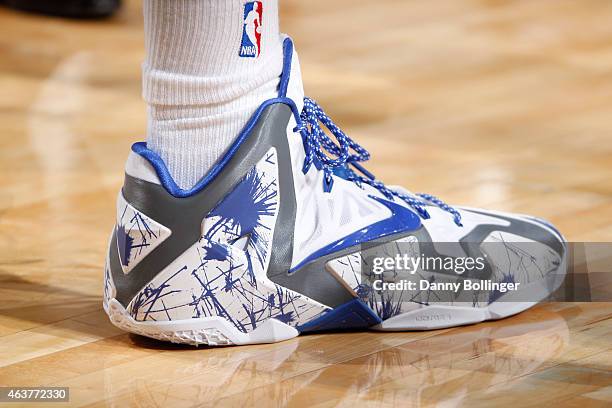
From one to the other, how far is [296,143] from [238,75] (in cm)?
8

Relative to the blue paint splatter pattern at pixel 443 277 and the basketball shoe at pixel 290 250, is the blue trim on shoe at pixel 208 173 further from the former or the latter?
the blue paint splatter pattern at pixel 443 277

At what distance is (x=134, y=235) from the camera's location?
0.91 meters

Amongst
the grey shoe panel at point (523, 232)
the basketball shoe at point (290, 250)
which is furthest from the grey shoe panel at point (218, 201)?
the grey shoe panel at point (523, 232)

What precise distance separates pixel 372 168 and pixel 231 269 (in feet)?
2.10

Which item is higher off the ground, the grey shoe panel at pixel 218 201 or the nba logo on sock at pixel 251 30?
the nba logo on sock at pixel 251 30

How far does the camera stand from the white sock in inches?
35.0

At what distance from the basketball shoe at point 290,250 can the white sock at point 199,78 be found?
16 millimetres

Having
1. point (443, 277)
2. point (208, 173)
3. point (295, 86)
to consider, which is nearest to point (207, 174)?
point (208, 173)

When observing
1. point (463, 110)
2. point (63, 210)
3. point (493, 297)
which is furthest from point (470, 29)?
point (493, 297)

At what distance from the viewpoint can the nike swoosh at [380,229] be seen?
0.94 m

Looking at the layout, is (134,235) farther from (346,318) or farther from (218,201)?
(346,318)

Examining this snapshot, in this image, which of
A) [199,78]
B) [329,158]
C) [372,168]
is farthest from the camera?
[372,168]

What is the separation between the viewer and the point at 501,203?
135 centimetres

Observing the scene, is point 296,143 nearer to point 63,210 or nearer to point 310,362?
point 310,362
